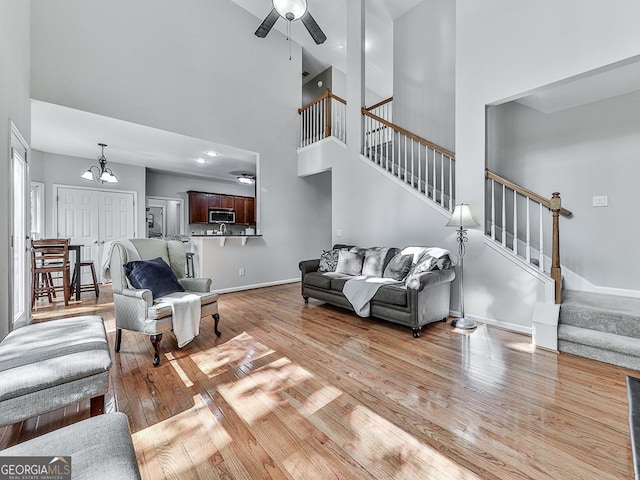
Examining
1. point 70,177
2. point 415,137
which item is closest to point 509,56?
point 415,137

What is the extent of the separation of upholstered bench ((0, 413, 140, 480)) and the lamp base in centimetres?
317

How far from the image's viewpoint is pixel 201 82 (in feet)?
15.5

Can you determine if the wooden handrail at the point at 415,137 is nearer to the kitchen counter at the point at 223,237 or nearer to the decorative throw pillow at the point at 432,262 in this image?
the decorative throw pillow at the point at 432,262

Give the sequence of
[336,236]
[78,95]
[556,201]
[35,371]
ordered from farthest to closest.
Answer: [336,236] → [78,95] → [556,201] → [35,371]

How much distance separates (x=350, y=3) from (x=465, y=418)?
6.12 m

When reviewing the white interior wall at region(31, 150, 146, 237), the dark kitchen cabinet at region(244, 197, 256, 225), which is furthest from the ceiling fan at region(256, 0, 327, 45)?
the dark kitchen cabinet at region(244, 197, 256, 225)

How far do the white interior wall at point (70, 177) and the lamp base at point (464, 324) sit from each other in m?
6.50

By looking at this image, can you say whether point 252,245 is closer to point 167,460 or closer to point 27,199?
point 27,199

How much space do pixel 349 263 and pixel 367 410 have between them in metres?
2.52

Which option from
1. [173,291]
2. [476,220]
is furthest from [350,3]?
[173,291]

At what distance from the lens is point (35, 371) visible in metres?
1.38

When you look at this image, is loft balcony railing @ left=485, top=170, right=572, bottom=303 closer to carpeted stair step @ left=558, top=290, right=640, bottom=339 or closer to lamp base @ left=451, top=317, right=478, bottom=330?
carpeted stair step @ left=558, top=290, right=640, bottom=339

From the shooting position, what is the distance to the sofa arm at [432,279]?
9.68 feet

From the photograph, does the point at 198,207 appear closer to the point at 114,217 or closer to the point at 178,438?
the point at 114,217
